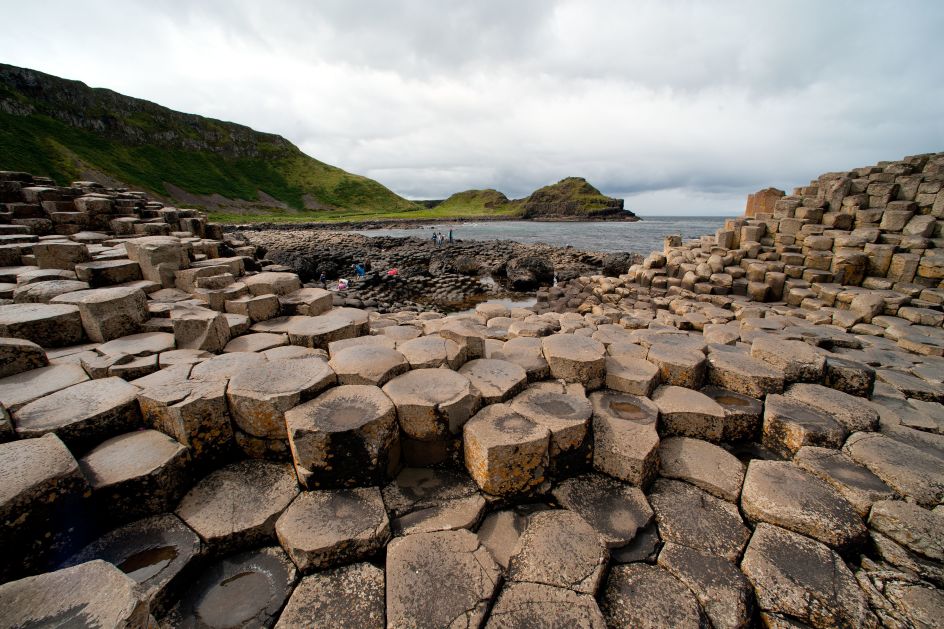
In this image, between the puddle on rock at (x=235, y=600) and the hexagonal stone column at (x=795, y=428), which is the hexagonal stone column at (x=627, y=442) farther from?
the puddle on rock at (x=235, y=600)

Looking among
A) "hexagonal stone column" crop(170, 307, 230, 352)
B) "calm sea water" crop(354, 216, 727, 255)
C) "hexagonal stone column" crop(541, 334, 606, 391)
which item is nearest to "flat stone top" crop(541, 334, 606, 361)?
"hexagonal stone column" crop(541, 334, 606, 391)

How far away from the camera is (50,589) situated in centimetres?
155

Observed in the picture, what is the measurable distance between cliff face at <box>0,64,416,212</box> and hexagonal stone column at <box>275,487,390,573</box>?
62.6 m

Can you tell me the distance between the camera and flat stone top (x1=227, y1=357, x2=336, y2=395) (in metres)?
2.94

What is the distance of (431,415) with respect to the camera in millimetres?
2912

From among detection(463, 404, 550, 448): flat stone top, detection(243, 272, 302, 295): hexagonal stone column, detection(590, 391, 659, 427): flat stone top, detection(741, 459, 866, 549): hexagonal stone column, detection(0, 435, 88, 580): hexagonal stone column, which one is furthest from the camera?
detection(243, 272, 302, 295): hexagonal stone column

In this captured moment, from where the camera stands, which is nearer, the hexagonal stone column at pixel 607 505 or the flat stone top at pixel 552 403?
the hexagonal stone column at pixel 607 505

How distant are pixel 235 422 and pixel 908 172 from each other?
1563 cm

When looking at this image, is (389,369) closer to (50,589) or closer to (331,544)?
(331,544)

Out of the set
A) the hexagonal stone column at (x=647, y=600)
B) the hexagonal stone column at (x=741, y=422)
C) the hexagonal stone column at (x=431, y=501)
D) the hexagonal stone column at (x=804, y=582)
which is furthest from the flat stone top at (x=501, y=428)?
the hexagonal stone column at (x=741, y=422)

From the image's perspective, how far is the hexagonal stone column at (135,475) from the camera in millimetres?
2264

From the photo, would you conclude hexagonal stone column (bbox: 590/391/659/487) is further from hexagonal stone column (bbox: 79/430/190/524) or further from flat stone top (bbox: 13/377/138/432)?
flat stone top (bbox: 13/377/138/432)

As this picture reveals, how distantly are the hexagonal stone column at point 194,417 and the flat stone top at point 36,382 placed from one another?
863 millimetres

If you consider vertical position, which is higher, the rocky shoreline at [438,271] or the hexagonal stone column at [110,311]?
the hexagonal stone column at [110,311]
